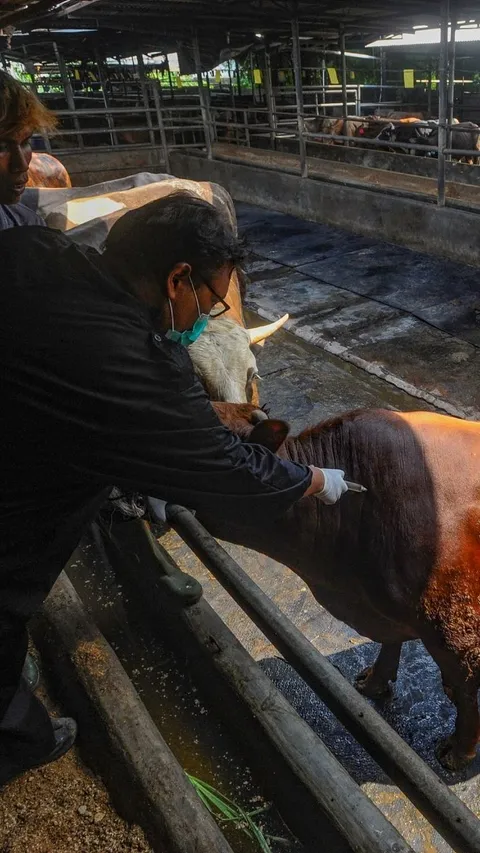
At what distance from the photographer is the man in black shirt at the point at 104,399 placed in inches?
54.4

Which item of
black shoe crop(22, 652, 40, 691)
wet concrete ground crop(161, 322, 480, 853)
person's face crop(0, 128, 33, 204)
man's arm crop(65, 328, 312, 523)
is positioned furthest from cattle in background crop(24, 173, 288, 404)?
black shoe crop(22, 652, 40, 691)

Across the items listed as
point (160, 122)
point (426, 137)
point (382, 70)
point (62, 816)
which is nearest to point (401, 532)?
point (62, 816)

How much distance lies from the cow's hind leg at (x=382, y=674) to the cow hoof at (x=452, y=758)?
375mm

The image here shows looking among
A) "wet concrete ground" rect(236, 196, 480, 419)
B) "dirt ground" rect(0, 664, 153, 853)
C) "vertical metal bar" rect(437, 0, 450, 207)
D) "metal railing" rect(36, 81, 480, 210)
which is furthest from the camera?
"metal railing" rect(36, 81, 480, 210)

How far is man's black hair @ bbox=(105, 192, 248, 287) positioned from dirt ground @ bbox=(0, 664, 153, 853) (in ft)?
5.42

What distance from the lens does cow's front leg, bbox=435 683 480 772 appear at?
2.51 m

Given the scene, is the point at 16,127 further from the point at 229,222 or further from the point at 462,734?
the point at 462,734

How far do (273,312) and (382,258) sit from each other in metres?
2.50

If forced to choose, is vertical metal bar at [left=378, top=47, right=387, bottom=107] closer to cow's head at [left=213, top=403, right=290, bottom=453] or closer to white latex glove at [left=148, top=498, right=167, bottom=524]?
cow's head at [left=213, top=403, right=290, bottom=453]

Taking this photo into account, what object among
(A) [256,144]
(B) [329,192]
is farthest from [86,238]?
(A) [256,144]

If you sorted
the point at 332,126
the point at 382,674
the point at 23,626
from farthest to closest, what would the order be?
the point at 332,126 < the point at 382,674 < the point at 23,626

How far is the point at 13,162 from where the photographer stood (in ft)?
7.34

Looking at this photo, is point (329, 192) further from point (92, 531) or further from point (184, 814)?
point (184, 814)

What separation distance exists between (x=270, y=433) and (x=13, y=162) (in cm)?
134
